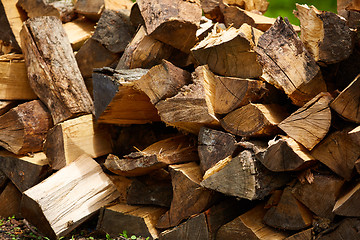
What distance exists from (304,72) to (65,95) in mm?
1871

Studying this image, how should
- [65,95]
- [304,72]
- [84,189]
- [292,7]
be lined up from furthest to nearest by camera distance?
[292,7] → [65,95] → [84,189] → [304,72]

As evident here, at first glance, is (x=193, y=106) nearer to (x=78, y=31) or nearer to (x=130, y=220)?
(x=130, y=220)

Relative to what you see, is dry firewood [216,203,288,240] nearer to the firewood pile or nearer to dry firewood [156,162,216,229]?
the firewood pile

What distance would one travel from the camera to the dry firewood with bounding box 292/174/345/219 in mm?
2391

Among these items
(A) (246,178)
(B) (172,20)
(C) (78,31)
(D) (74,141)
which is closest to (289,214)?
(A) (246,178)

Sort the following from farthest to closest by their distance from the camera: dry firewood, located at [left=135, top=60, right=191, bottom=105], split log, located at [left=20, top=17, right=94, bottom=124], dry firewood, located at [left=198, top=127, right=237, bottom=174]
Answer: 1. split log, located at [left=20, top=17, right=94, bottom=124]
2. dry firewood, located at [left=135, top=60, right=191, bottom=105]
3. dry firewood, located at [left=198, top=127, right=237, bottom=174]

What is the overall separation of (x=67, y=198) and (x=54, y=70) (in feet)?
3.46

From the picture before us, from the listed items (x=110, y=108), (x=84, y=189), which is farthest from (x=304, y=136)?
(x=84, y=189)

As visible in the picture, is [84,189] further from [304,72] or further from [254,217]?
[304,72]

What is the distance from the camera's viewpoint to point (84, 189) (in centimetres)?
328

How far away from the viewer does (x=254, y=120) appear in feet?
8.71

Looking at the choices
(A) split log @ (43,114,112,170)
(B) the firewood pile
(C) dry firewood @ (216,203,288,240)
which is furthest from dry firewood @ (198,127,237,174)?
(A) split log @ (43,114,112,170)

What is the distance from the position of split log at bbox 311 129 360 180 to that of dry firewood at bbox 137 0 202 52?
1332mm

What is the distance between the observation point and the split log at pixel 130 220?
3.03 m
